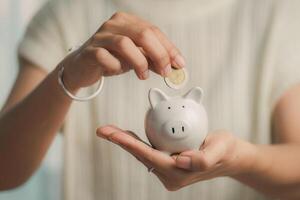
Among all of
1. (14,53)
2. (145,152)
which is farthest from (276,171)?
(14,53)

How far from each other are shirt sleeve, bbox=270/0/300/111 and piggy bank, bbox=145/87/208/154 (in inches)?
7.6

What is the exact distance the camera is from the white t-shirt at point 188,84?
2.27 ft

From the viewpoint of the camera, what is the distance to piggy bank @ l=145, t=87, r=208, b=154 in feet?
1.55

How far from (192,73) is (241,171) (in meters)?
0.22

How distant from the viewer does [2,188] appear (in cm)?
70

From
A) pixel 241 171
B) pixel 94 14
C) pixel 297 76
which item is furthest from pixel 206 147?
pixel 94 14

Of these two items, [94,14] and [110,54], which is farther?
[94,14]

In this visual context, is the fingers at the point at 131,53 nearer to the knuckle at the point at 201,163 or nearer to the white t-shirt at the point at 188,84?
the knuckle at the point at 201,163

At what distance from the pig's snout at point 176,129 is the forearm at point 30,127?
0.51ft

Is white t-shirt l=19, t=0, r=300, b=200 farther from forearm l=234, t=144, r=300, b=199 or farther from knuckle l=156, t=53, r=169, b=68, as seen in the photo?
knuckle l=156, t=53, r=169, b=68

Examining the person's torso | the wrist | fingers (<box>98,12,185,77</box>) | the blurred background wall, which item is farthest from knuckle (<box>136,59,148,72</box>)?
the blurred background wall

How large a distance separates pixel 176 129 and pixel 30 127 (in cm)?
23

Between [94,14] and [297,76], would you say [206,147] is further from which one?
[94,14]

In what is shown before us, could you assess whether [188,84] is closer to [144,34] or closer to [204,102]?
[204,102]
